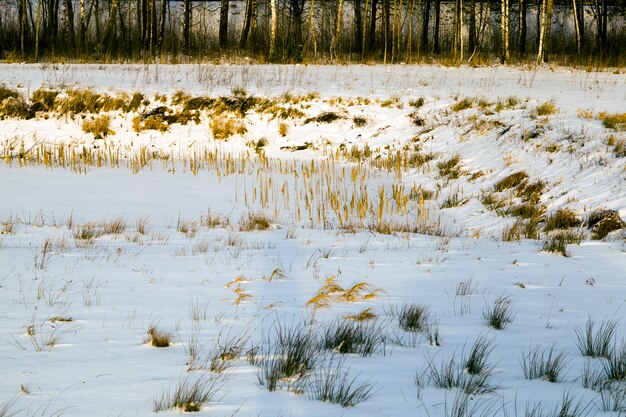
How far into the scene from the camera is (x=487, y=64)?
21719mm

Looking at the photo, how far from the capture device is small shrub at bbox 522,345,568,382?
315 centimetres

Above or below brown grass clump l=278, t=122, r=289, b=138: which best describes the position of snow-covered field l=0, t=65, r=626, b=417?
below

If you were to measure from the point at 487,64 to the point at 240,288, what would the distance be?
19.1m

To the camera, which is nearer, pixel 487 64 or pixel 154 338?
pixel 154 338

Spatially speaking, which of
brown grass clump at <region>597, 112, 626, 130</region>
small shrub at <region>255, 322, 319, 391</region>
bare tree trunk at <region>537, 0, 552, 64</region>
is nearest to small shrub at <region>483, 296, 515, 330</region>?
small shrub at <region>255, 322, 319, 391</region>

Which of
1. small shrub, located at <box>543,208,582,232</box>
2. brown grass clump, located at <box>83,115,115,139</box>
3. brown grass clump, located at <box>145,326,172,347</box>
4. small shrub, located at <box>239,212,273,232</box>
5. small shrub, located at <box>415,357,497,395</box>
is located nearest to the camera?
small shrub, located at <box>415,357,497,395</box>

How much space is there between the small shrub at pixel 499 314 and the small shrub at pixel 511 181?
571cm

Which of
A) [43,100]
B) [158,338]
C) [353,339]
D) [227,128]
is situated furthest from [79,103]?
[353,339]

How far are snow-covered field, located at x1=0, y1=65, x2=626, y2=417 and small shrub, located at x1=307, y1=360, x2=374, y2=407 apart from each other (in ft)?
0.08

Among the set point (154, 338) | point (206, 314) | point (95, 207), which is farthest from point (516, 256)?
point (95, 207)

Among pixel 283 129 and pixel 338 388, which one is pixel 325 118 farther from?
pixel 338 388

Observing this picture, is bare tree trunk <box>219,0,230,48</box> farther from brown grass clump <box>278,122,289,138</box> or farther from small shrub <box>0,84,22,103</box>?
brown grass clump <box>278,122,289,138</box>

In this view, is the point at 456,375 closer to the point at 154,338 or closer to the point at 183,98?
the point at 154,338

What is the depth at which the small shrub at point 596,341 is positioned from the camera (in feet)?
11.4
